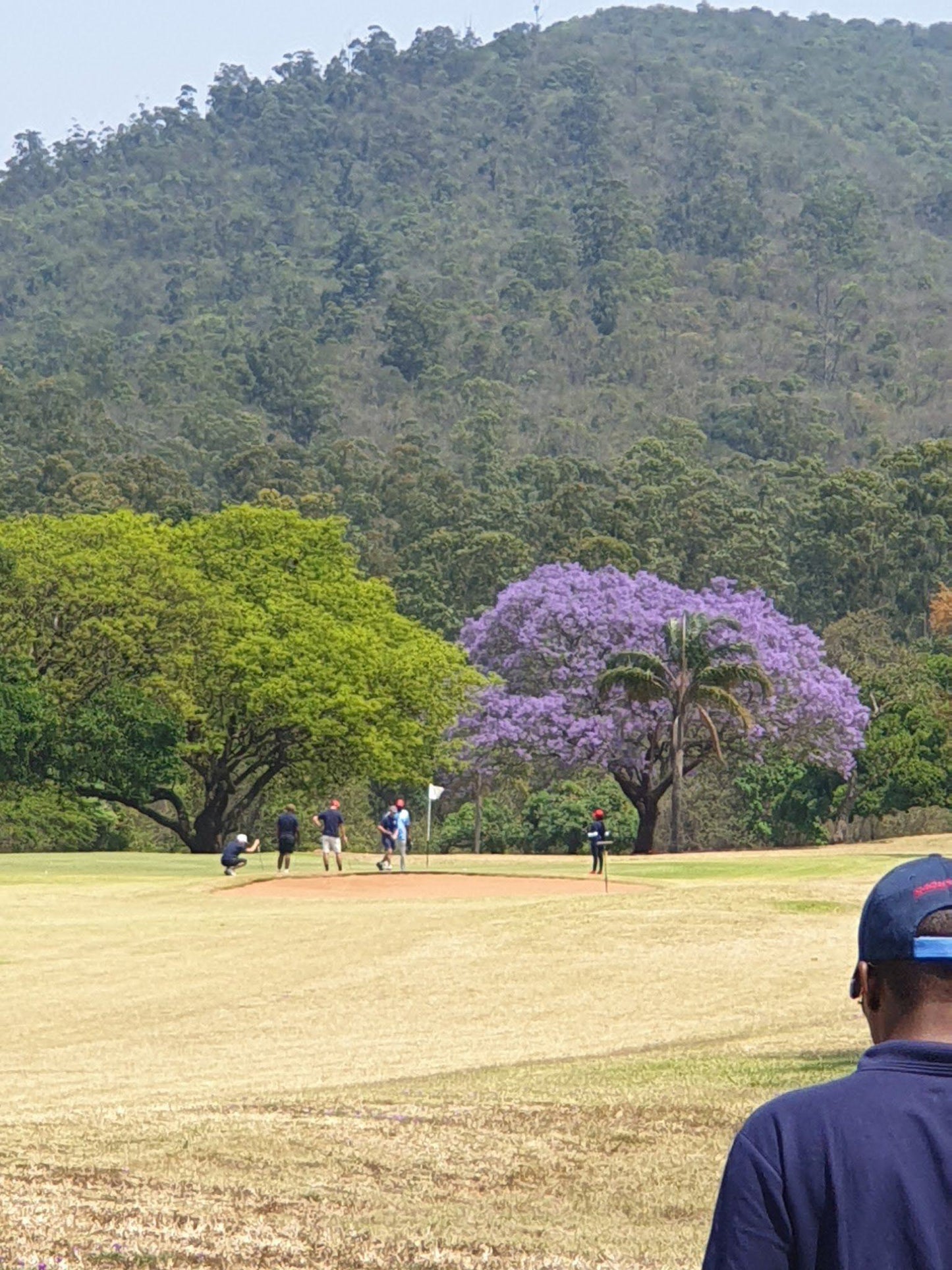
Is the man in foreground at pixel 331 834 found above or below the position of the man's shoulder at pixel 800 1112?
above

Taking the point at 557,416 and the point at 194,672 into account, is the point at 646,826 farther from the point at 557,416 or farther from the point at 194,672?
the point at 557,416

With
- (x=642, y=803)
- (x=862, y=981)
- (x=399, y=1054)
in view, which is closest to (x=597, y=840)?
(x=642, y=803)

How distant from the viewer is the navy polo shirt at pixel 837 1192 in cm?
363

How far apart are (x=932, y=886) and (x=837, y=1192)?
0.60 m

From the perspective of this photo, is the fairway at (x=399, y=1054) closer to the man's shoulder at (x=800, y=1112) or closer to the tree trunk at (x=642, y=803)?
the man's shoulder at (x=800, y=1112)

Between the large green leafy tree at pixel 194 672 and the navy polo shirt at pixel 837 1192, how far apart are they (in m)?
49.1

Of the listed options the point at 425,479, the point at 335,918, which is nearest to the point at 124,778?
the point at 335,918

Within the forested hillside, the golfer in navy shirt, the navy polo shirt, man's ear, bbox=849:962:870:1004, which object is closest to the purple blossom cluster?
the golfer in navy shirt

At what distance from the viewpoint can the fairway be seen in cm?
1039

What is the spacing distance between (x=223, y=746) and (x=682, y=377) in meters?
118

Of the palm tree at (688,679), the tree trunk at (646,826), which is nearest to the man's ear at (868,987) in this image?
the palm tree at (688,679)

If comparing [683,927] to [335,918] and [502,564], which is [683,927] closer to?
[335,918]

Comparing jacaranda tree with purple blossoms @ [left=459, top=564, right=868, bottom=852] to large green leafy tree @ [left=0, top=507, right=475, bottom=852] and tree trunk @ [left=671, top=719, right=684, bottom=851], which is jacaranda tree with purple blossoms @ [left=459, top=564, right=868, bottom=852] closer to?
tree trunk @ [left=671, top=719, right=684, bottom=851]

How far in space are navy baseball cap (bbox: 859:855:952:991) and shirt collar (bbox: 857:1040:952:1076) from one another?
0.16 meters
